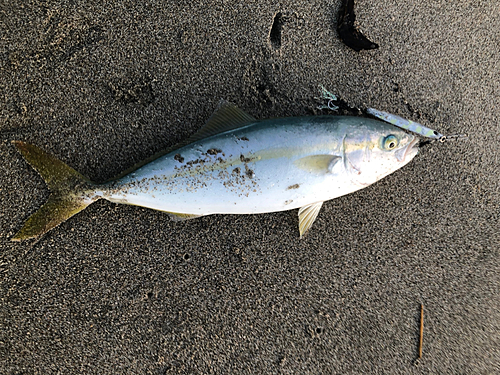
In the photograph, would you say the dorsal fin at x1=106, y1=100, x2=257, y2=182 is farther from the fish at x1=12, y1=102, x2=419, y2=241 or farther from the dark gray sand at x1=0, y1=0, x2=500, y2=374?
the dark gray sand at x1=0, y1=0, x2=500, y2=374

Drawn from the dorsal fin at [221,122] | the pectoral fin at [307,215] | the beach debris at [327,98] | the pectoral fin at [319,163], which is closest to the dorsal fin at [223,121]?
the dorsal fin at [221,122]

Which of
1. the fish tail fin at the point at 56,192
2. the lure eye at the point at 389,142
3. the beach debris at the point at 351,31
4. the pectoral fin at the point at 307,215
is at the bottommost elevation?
the pectoral fin at the point at 307,215

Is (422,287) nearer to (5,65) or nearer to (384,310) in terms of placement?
(384,310)

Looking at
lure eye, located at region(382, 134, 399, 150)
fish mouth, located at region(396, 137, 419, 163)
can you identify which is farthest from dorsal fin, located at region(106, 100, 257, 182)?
fish mouth, located at region(396, 137, 419, 163)

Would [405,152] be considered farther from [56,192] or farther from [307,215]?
[56,192]

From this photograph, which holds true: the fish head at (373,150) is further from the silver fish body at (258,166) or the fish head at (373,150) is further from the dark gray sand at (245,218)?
the dark gray sand at (245,218)

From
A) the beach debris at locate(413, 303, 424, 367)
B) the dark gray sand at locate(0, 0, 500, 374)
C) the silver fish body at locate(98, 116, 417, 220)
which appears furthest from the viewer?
the beach debris at locate(413, 303, 424, 367)

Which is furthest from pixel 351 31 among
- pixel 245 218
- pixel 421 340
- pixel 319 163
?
pixel 421 340
